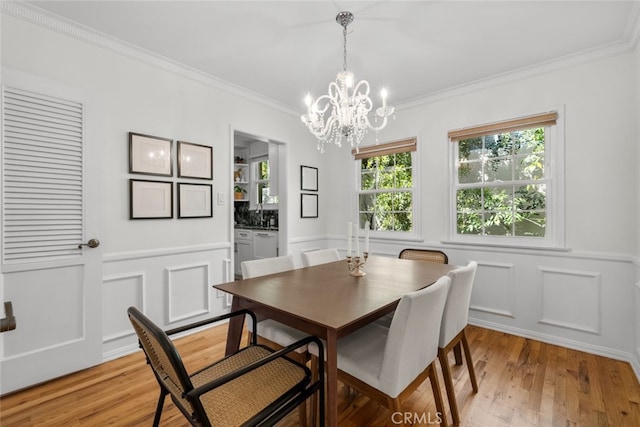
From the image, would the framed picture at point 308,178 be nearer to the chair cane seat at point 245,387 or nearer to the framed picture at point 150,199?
the framed picture at point 150,199

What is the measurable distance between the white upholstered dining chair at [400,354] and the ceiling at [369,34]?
1.90 meters

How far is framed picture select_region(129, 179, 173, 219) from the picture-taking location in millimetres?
2518

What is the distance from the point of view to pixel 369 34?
2.30m

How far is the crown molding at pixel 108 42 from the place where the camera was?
6.54ft

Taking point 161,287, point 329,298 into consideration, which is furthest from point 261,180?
point 329,298

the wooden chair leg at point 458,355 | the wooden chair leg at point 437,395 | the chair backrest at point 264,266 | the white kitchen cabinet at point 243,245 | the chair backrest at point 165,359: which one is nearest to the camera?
the chair backrest at point 165,359

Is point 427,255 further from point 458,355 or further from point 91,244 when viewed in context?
point 91,244

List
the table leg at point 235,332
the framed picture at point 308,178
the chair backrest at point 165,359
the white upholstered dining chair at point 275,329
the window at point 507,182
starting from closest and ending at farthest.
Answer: the chair backrest at point 165,359 < the white upholstered dining chair at point 275,329 < the table leg at point 235,332 < the window at point 507,182 < the framed picture at point 308,178

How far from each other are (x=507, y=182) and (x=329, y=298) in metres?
2.44

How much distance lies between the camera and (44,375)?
208 centimetres

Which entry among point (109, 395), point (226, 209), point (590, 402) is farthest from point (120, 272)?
point (590, 402)

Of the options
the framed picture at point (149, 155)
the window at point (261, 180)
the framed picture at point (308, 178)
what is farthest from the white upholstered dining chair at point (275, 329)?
the window at point (261, 180)

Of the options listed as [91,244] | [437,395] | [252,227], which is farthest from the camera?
[252,227]

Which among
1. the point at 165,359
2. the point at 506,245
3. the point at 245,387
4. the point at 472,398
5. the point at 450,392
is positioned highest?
the point at 506,245
